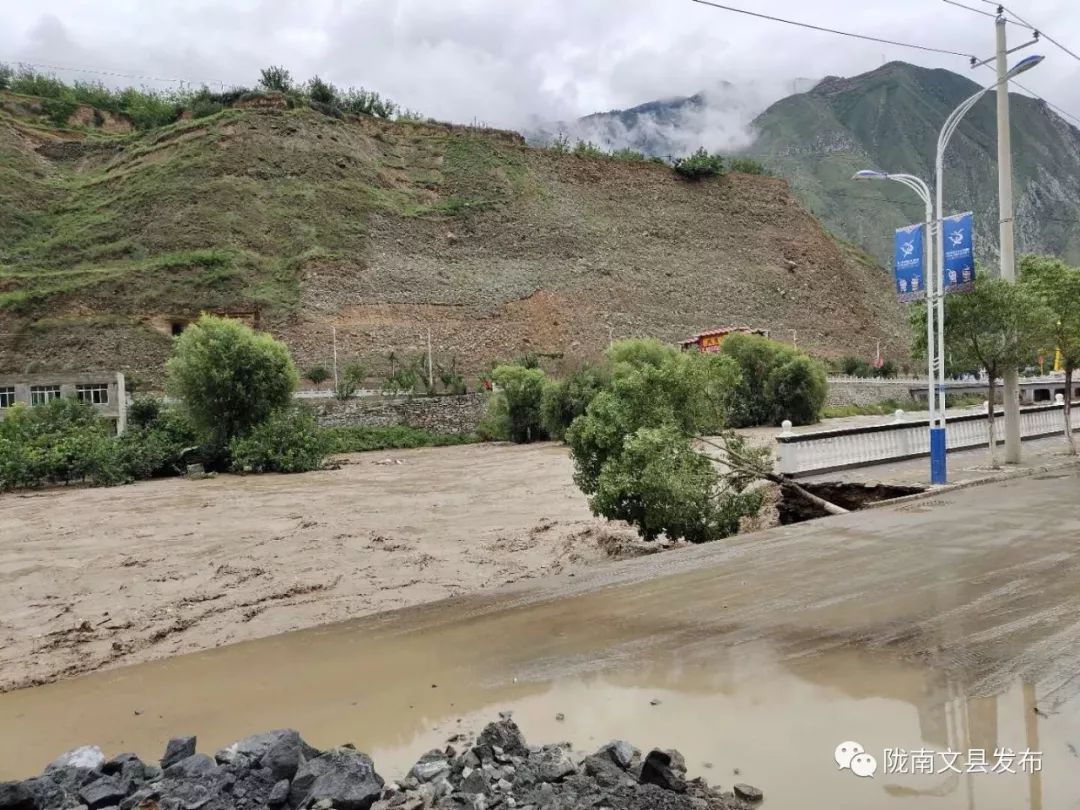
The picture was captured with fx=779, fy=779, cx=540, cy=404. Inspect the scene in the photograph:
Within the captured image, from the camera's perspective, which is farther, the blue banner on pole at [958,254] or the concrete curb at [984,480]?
the blue banner on pole at [958,254]

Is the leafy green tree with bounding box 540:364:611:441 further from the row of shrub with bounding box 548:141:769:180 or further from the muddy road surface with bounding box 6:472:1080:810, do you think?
the row of shrub with bounding box 548:141:769:180

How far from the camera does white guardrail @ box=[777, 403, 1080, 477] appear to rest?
14.2 meters

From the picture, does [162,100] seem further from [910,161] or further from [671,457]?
[910,161]

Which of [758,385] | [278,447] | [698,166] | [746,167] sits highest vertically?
[746,167]

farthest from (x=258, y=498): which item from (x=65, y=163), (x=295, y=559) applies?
(x=65, y=163)

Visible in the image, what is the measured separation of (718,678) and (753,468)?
7.61 m

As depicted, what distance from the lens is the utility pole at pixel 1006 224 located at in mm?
15305

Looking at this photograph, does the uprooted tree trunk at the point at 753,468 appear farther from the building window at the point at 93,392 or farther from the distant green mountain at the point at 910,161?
the distant green mountain at the point at 910,161

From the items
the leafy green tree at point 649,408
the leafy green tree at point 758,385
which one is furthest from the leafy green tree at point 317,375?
the leafy green tree at point 649,408

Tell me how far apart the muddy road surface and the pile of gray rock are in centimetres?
47

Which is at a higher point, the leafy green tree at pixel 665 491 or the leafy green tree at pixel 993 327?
the leafy green tree at pixel 993 327

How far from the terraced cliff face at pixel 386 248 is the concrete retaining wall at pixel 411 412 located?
11.6 meters

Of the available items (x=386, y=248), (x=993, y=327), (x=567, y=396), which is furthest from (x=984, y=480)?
(x=386, y=248)

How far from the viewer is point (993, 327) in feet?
49.5
